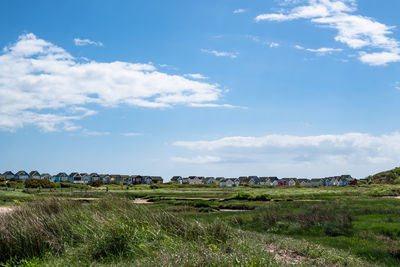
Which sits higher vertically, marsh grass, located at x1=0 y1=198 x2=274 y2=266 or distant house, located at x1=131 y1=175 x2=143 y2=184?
marsh grass, located at x1=0 y1=198 x2=274 y2=266

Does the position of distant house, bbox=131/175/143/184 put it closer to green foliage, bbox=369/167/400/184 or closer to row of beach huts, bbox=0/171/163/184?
row of beach huts, bbox=0/171/163/184

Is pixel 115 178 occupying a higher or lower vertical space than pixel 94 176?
lower

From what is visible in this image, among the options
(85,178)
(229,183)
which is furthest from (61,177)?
(229,183)

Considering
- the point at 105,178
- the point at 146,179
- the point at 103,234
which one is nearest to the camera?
the point at 103,234

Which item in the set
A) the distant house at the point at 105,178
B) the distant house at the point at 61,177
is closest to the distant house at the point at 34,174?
the distant house at the point at 61,177

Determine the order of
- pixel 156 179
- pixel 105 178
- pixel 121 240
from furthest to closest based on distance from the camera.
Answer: pixel 156 179 → pixel 105 178 → pixel 121 240

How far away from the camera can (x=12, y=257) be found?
1276cm

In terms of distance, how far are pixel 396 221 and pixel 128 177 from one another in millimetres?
164553

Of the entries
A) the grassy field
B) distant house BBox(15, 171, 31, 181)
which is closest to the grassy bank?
the grassy field

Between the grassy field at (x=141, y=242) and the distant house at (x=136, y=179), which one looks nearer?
the grassy field at (x=141, y=242)

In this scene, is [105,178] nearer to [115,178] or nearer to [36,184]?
[115,178]

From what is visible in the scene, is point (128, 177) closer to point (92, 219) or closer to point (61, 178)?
point (61, 178)

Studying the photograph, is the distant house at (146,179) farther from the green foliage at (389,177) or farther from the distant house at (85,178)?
the green foliage at (389,177)

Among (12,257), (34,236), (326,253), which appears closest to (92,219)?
(34,236)
